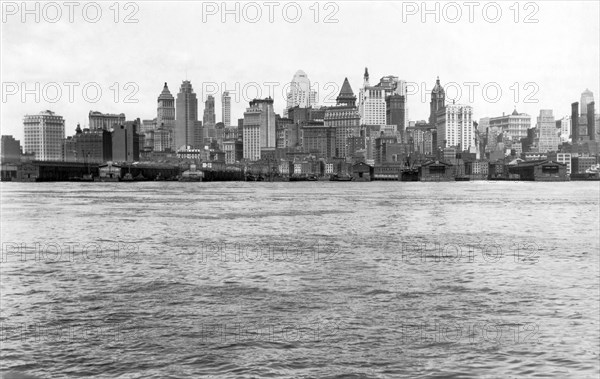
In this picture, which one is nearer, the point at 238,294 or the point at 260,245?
the point at 238,294

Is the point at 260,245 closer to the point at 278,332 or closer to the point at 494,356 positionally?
the point at 278,332

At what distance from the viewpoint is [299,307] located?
65.6ft

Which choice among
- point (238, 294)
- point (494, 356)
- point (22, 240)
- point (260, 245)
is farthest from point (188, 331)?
point (22, 240)

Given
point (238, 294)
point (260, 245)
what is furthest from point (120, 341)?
point (260, 245)

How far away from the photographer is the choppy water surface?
15.0 meters

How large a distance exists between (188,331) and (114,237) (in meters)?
23.4

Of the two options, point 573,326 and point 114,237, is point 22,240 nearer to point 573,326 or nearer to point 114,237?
point 114,237

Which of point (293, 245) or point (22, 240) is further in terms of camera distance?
point (22, 240)

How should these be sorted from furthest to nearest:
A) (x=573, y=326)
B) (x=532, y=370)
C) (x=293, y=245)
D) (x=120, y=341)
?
(x=293, y=245), (x=573, y=326), (x=120, y=341), (x=532, y=370)

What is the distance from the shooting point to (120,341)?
16516mm

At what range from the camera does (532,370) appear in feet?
47.5

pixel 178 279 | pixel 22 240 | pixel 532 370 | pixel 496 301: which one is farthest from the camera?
pixel 22 240

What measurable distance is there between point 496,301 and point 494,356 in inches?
225

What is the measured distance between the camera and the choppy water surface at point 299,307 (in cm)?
1498
